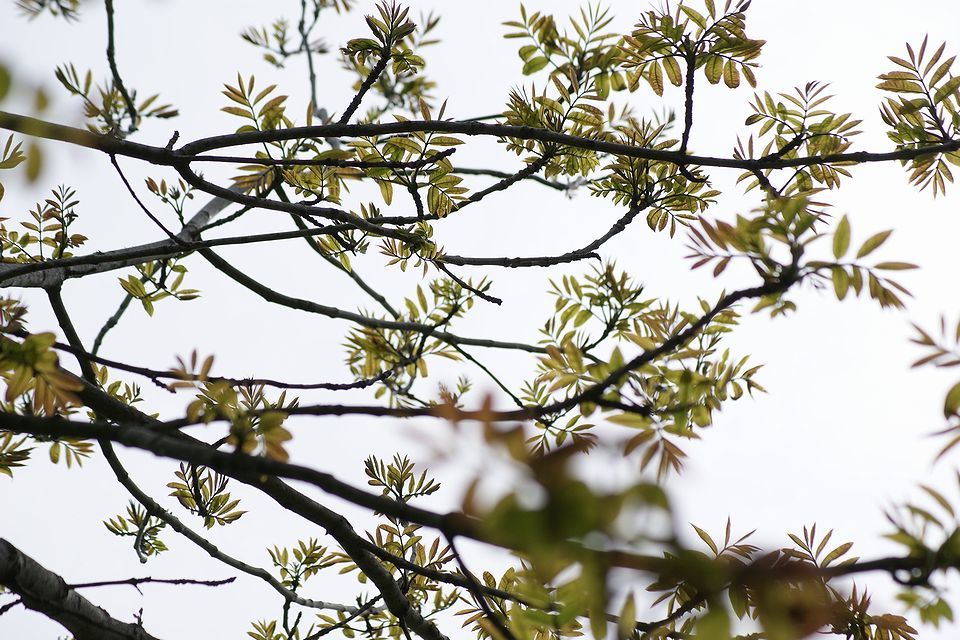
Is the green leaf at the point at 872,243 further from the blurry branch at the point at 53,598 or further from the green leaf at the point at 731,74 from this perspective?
the blurry branch at the point at 53,598

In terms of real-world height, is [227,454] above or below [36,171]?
below

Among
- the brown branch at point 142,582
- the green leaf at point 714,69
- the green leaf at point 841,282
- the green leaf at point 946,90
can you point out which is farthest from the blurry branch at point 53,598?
the green leaf at point 946,90

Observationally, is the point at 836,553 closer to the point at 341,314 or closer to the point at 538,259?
the point at 538,259

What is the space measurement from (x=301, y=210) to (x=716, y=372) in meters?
1.07

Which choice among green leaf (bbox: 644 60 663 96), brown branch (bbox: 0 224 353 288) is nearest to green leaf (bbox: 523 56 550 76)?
green leaf (bbox: 644 60 663 96)

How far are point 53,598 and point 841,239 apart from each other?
5.10 feet

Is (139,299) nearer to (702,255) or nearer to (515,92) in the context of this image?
(515,92)

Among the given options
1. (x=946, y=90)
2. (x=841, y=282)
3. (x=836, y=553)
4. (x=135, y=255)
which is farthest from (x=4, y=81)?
(x=946, y=90)

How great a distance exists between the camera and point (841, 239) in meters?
0.97

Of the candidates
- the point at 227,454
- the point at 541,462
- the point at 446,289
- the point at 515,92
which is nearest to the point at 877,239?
the point at 541,462

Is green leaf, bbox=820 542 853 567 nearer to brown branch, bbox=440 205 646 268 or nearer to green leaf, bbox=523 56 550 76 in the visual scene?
brown branch, bbox=440 205 646 268

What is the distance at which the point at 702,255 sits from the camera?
3.67ft

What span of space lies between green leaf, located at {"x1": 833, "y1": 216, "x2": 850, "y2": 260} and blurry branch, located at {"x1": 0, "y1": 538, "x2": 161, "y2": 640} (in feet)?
4.87

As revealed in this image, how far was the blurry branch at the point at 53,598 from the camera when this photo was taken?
120 cm
